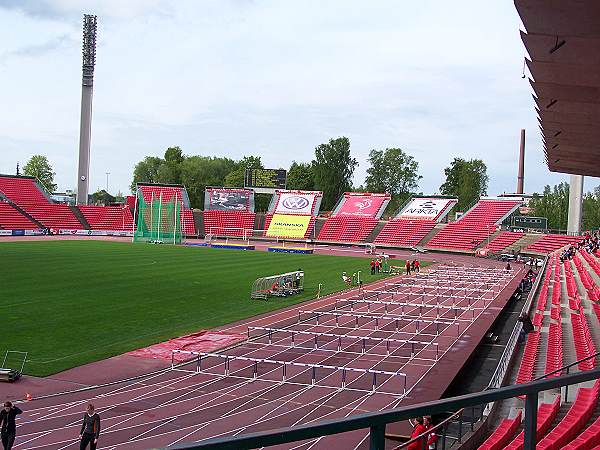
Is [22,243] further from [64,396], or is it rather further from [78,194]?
[64,396]

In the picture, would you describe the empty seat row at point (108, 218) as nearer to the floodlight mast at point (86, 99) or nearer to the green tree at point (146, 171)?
the floodlight mast at point (86, 99)

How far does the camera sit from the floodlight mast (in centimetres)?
8706

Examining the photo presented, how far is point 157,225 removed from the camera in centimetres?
7275

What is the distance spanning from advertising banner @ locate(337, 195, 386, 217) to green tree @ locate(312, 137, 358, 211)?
24.6m

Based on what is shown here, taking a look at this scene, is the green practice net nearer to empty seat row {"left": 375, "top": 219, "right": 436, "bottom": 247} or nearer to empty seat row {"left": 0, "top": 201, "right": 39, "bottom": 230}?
empty seat row {"left": 0, "top": 201, "right": 39, "bottom": 230}

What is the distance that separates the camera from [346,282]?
39.4 m

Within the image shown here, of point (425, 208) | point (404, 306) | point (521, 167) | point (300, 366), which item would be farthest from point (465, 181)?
point (300, 366)

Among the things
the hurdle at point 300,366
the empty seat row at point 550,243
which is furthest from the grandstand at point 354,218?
the hurdle at point 300,366

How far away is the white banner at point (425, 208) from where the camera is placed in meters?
87.1

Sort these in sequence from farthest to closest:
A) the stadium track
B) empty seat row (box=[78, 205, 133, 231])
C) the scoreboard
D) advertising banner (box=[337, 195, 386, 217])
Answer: the scoreboard, advertising banner (box=[337, 195, 386, 217]), empty seat row (box=[78, 205, 133, 231]), the stadium track

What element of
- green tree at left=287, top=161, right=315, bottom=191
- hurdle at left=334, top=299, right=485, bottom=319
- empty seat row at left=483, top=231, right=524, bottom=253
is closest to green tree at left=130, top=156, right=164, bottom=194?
green tree at left=287, top=161, right=315, bottom=191

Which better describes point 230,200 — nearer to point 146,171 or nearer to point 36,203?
point 36,203

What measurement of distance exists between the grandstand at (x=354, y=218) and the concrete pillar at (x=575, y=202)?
81.6 ft

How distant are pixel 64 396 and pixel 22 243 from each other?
49.8m
